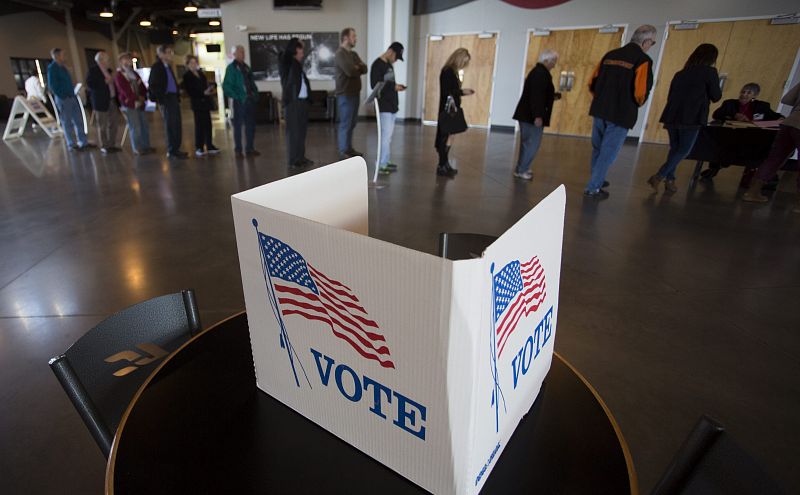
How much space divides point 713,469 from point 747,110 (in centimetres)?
648

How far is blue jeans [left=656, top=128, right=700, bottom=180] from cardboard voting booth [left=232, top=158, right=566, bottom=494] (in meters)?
5.10

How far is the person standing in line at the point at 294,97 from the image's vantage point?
16.9 feet

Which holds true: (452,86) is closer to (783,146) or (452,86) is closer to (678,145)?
(678,145)

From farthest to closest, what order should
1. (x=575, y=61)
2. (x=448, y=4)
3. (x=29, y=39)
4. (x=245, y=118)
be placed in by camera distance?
(x=29, y=39) → (x=448, y=4) → (x=575, y=61) → (x=245, y=118)

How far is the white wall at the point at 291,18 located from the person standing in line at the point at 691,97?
8.52 meters

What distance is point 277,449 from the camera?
27.2 inches

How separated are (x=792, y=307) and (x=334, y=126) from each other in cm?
936

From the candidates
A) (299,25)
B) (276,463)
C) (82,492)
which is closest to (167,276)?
(82,492)

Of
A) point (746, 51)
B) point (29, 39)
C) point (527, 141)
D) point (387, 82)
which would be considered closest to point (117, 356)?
point (387, 82)

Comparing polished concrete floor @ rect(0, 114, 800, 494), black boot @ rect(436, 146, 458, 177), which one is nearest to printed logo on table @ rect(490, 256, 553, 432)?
polished concrete floor @ rect(0, 114, 800, 494)

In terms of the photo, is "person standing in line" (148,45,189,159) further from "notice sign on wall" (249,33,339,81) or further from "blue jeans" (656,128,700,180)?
"blue jeans" (656,128,700,180)

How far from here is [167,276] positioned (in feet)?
8.86

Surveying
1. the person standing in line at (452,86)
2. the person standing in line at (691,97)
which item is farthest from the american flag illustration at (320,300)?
the person standing in line at (691,97)

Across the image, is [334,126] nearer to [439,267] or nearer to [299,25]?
[299,25]
